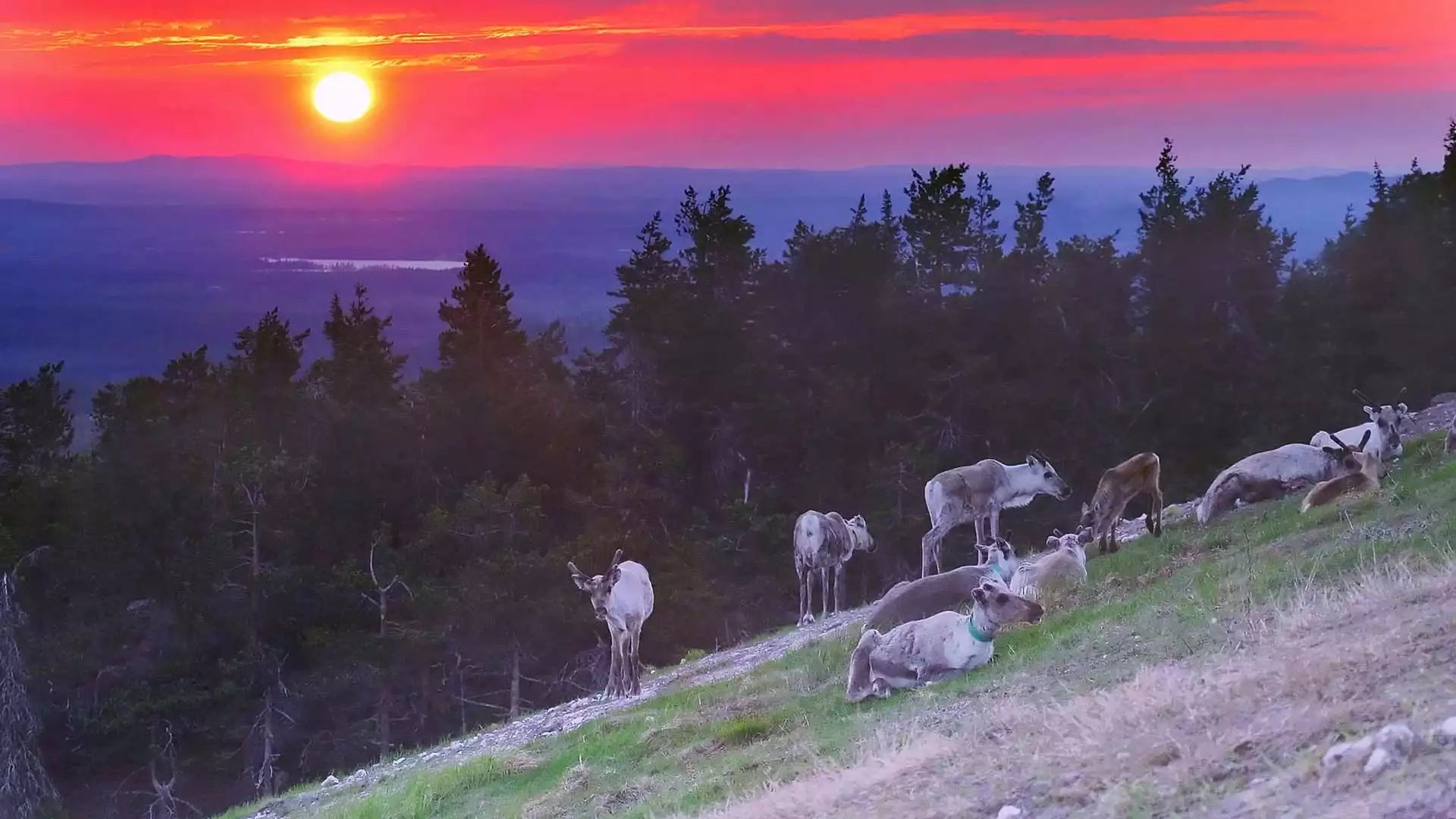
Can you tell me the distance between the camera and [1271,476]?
64.3ft

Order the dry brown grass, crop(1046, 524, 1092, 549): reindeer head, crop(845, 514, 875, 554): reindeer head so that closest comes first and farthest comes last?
the dry brown grass
crop(1046, 524, 1092, 549): reindeer head
crop(845, 514, 875, 554): reindeer head

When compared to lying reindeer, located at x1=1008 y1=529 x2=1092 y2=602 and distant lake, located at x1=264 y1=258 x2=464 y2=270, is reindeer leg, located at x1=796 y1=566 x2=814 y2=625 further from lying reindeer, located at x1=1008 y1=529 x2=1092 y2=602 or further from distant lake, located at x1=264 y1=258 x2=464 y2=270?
distant lake, located at x1=264 y1=258 x2=464 y2=270

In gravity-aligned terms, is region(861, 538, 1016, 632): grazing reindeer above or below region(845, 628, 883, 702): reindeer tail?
above

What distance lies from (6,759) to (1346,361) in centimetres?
4379

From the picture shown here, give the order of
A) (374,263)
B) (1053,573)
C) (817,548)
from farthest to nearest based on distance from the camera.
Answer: (374,263) < (817,548) < (1053,573)

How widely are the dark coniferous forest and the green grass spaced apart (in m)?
17.7

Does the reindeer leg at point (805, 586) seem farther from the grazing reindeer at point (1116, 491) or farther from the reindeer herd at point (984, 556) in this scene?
the grazing reindeer at point (1116, 491)

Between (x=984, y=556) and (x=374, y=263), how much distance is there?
170297 mm

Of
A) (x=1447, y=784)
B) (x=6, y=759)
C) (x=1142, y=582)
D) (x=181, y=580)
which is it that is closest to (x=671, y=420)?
(x=181, y=580)

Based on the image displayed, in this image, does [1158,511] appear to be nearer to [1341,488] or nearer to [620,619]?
[1341,488]

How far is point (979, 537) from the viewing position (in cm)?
2395

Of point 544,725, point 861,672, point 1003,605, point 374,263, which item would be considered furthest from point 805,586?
point 374,263

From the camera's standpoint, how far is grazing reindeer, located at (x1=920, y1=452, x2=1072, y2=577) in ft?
76.9

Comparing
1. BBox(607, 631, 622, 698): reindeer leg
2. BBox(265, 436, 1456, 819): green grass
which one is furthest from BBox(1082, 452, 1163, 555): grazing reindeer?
BBox(607, 631, 622, 698): reindeer leg
